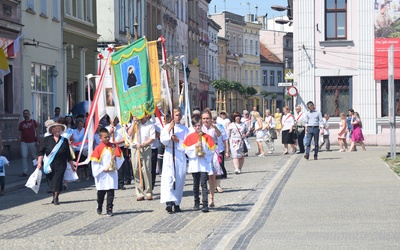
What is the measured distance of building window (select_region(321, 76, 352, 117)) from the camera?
1551 inches

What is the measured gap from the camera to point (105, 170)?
15141 millimetres

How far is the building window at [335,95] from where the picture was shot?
39.4 meters

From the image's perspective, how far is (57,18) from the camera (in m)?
37.2

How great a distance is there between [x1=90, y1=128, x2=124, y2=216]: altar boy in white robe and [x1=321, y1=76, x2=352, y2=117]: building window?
2491 centimetres

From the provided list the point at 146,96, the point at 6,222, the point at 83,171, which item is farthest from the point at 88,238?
the point at 83,171

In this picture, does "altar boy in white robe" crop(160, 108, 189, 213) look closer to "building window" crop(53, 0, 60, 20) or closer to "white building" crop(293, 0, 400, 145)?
"building window" crop(53, 0, 60, 20)

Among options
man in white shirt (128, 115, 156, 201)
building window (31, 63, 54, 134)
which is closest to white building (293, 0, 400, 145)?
building window (31, 63, 54, 134)

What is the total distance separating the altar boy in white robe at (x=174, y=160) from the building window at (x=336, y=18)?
2519 cm

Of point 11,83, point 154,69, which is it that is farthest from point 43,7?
point 154,69

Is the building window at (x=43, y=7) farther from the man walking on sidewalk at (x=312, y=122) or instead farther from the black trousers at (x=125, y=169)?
the black trousers at (x=125, y=169)

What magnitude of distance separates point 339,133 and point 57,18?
1162 cm

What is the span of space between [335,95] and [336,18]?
10.4 feet

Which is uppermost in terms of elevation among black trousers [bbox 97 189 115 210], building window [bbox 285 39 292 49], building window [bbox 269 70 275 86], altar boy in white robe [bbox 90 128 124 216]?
building window [bbox 285 39 292 49]

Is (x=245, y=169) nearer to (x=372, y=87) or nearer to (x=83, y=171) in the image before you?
(x=83, y=171)
